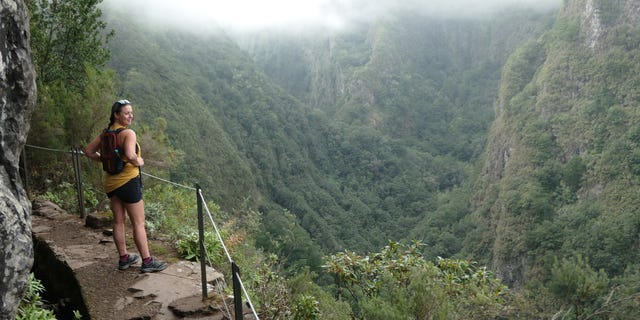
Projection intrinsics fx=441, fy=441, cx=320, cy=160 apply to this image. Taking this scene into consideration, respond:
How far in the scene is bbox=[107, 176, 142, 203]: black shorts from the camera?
395 centimetres

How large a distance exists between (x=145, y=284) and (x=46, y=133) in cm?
435

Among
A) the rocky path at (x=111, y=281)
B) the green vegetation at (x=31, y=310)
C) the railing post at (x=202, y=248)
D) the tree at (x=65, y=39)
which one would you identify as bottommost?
the rocky path at (x=111, y=281)

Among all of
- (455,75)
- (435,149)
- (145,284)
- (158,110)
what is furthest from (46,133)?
(455,75)

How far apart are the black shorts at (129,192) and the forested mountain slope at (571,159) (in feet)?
151

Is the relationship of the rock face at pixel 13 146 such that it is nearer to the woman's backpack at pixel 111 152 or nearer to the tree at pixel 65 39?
the woman's backpack at pixel 111 152

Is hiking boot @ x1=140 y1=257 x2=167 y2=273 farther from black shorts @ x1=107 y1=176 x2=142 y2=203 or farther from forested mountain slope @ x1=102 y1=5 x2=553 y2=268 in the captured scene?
forested mountain slope @ x1=102 y1=5 x2=553 y2=268

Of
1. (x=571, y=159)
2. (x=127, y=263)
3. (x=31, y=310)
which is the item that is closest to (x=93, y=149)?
(x=127, y=263)

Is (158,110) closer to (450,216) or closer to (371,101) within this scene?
(450,216)

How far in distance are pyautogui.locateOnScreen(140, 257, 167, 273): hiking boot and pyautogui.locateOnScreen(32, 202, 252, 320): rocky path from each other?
0.05 metres

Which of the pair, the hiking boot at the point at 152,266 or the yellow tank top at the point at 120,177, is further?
the hiking boot at the point at 152,266

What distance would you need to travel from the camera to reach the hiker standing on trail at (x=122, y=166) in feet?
12.7

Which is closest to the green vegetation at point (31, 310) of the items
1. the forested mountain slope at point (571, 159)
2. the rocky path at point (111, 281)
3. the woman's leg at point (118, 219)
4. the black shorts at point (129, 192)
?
the rocky path at point (111, 281)

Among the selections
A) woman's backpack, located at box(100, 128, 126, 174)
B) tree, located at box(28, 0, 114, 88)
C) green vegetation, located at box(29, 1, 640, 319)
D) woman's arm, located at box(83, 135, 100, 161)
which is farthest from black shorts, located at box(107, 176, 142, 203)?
tree, located at box(28, 0, 114, 88)

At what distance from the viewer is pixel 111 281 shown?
4.15m
